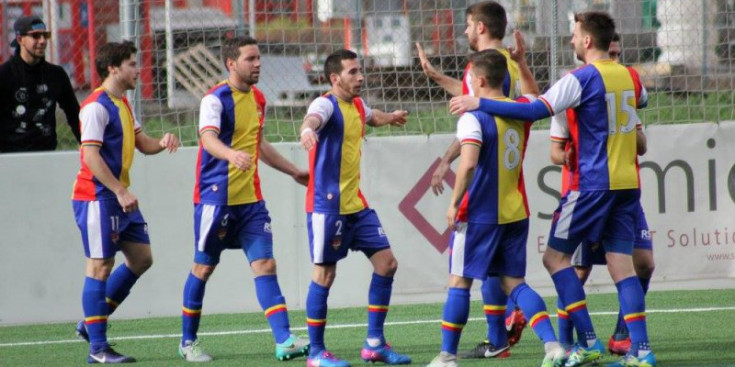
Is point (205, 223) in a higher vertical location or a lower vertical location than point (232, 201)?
lower

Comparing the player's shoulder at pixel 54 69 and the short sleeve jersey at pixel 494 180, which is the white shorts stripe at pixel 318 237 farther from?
the player's shoulder at pixel 54 69

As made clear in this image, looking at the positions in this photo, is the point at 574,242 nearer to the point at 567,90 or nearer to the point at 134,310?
the point at 567,90

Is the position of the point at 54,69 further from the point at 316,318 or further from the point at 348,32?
the point at 316,318

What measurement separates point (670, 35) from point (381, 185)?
3004 mm

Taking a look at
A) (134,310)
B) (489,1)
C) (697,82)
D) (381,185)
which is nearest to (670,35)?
(697,82)

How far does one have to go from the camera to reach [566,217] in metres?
6.84

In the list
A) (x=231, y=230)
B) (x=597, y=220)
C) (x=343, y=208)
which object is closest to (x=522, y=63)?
(x=597, y=220)

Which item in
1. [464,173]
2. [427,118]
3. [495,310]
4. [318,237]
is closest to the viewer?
[464,173]

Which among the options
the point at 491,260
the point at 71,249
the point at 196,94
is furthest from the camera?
the point at 196,94

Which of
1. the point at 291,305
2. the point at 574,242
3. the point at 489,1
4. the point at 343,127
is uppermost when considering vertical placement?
the point at 489,1

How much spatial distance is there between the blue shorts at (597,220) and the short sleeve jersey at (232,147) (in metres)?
2.06

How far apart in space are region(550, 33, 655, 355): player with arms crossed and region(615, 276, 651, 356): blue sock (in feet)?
1.50

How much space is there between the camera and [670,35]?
1084 centimetres

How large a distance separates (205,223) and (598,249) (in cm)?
248
